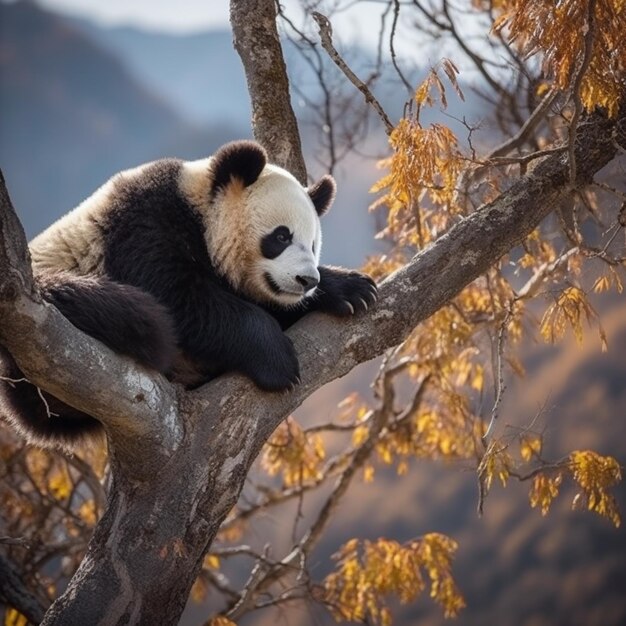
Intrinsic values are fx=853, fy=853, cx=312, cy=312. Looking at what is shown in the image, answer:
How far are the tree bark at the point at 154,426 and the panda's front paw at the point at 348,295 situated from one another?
0.15 feet

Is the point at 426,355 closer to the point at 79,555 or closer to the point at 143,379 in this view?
the point at 79,555

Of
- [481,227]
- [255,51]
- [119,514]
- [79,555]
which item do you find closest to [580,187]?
[481,227]

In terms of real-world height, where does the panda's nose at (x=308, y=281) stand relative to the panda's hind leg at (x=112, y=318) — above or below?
above

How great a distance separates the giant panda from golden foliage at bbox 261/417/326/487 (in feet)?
5.57

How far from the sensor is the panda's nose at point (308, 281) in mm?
3400

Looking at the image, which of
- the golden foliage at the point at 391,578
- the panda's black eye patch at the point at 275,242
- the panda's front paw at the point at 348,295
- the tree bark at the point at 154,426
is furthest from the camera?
the golden foliage at the point at 391,578

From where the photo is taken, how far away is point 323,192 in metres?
4.04

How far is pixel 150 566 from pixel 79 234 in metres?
1.43

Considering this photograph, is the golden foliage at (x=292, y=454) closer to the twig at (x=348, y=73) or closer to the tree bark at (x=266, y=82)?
the tree bark at (x=266, y=82)

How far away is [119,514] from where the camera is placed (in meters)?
2.74

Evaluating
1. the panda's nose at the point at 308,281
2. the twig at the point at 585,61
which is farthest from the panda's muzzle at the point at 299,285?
the twig at the point at 585,61

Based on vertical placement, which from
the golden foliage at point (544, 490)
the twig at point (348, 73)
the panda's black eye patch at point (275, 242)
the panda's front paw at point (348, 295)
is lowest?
the golden foliage at point (544, 490)

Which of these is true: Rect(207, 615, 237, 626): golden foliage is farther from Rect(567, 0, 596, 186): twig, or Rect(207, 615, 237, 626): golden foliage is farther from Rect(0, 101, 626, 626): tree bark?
Rect(567, 0, 596, 186): twig

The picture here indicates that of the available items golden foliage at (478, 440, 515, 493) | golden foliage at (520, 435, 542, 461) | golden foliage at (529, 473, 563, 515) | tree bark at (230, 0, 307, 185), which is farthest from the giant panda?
golden foliage at (520, 435, 542, 461)
